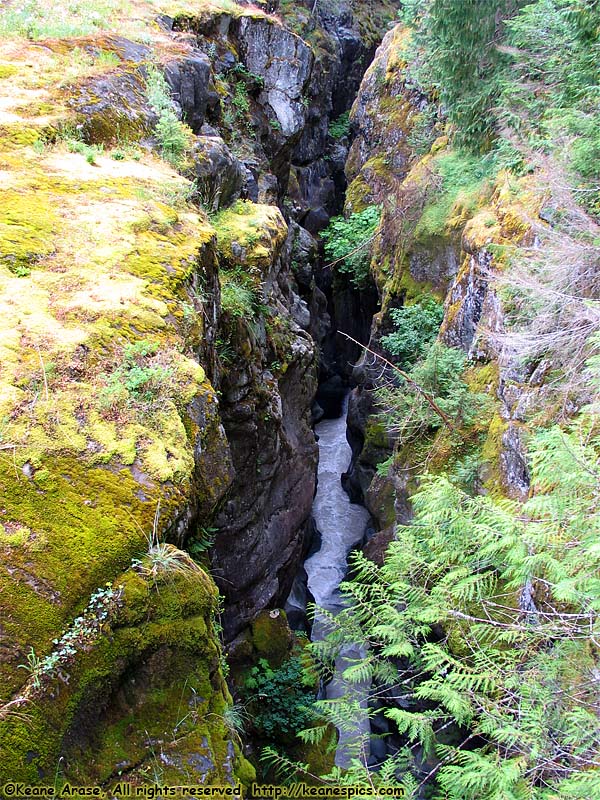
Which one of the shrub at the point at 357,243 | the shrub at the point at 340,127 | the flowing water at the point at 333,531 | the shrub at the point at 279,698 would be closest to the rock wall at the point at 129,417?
the shrub at the point at 279,698

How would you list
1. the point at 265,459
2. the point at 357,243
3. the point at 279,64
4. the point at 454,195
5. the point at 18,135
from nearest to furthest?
the point at 18,135, the point at 265,459, the point at 454,195, the point at 279,64, the point at 357,243

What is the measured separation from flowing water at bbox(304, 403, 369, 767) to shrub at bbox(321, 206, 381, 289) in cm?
685

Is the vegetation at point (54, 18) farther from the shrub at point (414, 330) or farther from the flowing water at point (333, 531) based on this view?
the flowing water at point (333, 531)

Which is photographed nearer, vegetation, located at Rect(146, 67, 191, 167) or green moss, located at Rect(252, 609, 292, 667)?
vegetation, located at Rect(146, 67, 191, 167)

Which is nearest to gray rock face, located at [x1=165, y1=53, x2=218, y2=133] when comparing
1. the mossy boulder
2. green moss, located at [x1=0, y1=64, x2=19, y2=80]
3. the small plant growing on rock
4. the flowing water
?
green moss, located at [x1=0, y1=64, x2=19, y2=80]

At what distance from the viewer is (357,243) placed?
20797mm

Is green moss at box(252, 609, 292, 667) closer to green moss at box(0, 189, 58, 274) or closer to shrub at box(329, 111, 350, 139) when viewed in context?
green moss at box(0, 189, 58, 274)

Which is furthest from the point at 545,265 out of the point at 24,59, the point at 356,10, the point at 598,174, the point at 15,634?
the point at 356,10

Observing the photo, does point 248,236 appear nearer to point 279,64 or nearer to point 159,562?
point 159,562

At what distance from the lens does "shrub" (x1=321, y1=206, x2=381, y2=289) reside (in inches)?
806

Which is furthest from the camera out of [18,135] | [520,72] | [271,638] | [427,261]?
[427,261]

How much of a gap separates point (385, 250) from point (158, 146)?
10502 millimetres

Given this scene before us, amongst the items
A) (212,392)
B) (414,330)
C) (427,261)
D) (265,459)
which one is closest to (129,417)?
(212,392)

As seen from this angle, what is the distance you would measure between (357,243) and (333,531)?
11.1m
